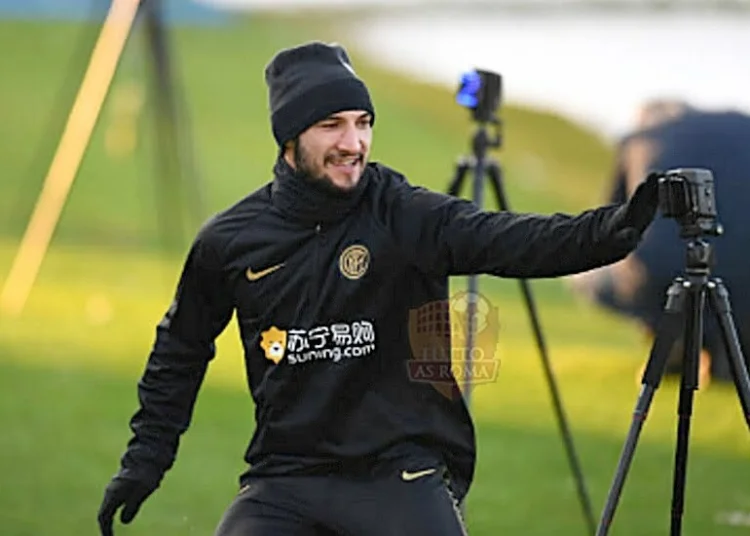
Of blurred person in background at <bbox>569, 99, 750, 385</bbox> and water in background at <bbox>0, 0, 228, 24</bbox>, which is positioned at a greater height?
water in background at <bbox>0, 0, 228, 24</bbox>

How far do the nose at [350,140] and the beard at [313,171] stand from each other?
15 mm

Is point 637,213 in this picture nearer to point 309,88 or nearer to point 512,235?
point 512,235

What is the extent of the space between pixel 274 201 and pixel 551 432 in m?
4.58

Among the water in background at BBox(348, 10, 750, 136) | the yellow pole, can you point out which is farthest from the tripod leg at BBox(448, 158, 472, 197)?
the water in background at BBox(348, 10, 750, 136)

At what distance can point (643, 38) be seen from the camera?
16031 mm

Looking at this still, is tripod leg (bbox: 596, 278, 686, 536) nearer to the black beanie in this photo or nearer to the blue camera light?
the black beanie

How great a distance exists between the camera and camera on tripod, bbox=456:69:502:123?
250 inches

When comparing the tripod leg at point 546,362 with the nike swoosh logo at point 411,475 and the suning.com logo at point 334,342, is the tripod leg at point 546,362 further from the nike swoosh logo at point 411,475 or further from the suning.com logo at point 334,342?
the nike swoosh logo at point 411,475

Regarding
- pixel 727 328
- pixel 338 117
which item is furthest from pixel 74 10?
pixel 727 328

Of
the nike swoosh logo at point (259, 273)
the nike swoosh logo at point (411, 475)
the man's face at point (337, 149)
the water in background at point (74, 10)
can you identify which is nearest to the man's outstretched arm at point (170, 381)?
the nike swoosh logo at point (259, 273)

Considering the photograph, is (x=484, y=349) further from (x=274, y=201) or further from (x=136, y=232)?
(x=136, y=232)

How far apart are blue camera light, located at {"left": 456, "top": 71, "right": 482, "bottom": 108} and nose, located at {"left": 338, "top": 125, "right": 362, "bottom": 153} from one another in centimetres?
170

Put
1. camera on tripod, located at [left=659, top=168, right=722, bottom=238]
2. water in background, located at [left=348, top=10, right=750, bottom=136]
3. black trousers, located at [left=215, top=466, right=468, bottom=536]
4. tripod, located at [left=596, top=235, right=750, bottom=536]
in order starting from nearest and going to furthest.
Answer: camera on tripod, located at [left=659, top=168, right=722, bottom=238] → tripod, located at [left=596, top=235, right=750, bottom=536] → black trousers, located at [left=215, top=466, right=468, bottom=536] → water in background, located at [left=348, top=10, right=750, bottom=136]

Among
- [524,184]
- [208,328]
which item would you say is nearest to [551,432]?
[208,328]
